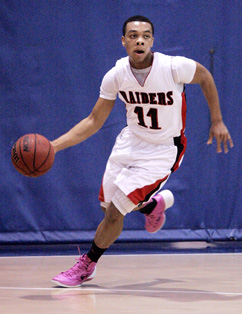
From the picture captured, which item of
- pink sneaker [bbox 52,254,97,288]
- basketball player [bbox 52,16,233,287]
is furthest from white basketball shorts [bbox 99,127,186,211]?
pink sneaker [bbox 52,254,97,288]

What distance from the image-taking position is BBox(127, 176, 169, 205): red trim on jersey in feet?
12.1

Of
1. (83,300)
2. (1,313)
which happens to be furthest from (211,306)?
(1,313)

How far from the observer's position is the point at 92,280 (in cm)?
Result: 404

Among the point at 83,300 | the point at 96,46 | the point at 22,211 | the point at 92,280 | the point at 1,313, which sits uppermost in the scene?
the point at 96,46

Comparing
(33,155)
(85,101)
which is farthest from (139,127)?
(85,101)

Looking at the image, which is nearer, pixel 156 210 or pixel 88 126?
pixel 88 126

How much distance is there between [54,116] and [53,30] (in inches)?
33.5

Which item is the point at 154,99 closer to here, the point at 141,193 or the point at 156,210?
the point at 141,193

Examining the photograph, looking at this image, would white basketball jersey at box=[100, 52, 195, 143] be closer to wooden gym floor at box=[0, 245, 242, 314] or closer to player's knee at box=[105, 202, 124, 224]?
player's knee at box=[105, 202, 124, 224]

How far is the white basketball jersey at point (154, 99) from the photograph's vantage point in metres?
3.82

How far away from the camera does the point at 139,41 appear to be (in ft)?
12.3

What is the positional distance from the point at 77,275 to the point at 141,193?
2.13 ft

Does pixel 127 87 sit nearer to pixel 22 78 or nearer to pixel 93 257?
pixel 93 257

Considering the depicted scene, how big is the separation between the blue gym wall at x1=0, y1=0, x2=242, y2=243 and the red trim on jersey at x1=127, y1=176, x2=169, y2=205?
2255 millimetres
